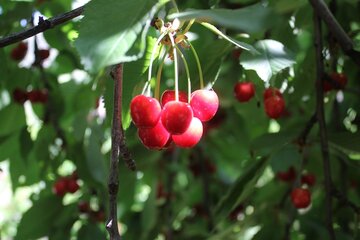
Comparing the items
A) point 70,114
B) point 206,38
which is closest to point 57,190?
point 70,114

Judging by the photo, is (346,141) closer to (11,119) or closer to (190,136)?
(190,136)

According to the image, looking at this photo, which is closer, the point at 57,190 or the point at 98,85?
the point at 98,85

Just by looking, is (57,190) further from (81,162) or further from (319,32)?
(319,32)

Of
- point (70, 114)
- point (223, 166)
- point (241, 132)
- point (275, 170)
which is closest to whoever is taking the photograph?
point (275, 170)

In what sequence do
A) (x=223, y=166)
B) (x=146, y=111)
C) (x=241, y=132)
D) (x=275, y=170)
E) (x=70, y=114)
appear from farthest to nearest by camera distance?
(x=223, y=166) → (x=241, y=132) → (x=70, y=114) → (x=275, y=170) → (x=146, y=111)

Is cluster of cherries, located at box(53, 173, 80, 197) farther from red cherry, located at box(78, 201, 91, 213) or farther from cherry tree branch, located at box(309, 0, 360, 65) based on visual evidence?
cherry tree branch, located at box(309, 0, 360, 65)

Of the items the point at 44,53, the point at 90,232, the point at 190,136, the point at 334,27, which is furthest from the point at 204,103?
the point at 44,53

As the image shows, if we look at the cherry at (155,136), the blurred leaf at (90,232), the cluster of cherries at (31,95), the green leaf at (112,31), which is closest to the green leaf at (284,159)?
the blurred leaf at (90,232)

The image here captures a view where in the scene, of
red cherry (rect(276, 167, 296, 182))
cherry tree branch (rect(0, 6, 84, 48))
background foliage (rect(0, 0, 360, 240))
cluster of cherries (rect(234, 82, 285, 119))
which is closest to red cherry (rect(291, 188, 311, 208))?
background foliage (rect(0, 0, 360, 240))
